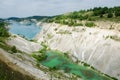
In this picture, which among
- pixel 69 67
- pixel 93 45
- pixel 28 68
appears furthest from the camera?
pixel 93 45

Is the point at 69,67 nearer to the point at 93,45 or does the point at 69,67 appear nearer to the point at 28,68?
the point at 93,45

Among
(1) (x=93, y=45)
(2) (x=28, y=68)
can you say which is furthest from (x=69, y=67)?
(2) (x=28, y=68)

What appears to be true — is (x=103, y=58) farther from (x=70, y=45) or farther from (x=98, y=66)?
(x=70, y=45)

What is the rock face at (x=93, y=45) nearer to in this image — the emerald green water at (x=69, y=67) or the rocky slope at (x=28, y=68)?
the emerald green water at (x=69, y=67)

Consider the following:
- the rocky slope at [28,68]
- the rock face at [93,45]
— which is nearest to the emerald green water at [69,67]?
the rock face at [93,45]

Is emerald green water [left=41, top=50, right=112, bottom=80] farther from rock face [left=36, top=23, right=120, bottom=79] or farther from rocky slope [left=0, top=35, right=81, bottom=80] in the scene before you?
rocky slope [left=0, top=35, right=81, bottom=80]

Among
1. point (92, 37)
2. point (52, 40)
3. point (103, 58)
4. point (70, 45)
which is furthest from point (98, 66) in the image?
point (52, 40)

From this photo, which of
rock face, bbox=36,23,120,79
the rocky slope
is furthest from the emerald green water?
the rocky slope
